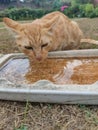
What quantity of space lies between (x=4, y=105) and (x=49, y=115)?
0.34 metres

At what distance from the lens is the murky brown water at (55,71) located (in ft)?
7.25

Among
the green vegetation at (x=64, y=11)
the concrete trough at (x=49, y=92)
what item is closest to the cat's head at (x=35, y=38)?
the concrete trough at (x=49, y=92)

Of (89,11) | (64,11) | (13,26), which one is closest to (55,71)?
(13,26)

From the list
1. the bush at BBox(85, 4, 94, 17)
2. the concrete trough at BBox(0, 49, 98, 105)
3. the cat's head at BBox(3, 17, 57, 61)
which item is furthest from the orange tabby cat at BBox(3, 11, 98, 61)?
the bush at BBox(85, 4, 94, 17)

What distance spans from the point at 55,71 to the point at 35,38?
16.2 inches

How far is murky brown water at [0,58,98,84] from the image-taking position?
7.25 feet

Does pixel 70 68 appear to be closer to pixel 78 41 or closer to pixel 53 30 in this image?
pixel 53 30

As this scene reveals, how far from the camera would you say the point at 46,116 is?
6.66 feet

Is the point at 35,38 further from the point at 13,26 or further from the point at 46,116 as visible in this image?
the point at 46,116

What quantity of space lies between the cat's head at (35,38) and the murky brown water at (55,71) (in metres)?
0.08

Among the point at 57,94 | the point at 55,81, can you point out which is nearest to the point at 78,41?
the point at 55,81

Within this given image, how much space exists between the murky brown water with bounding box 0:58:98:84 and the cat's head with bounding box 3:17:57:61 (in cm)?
8

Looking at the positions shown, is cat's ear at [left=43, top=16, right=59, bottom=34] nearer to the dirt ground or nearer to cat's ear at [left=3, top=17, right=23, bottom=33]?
cat's ear at [left=3, top=17, right=23, bottom=33]

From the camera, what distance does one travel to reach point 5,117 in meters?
2.08
